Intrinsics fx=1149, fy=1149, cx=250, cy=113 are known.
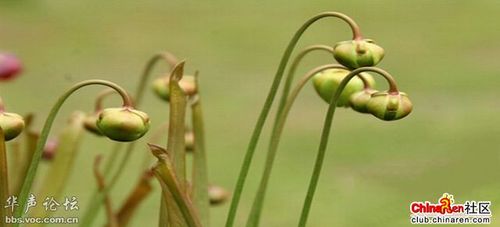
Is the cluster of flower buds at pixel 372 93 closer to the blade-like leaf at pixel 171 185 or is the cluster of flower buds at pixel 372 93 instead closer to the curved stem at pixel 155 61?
the blade-like leaf at pixel 171 185

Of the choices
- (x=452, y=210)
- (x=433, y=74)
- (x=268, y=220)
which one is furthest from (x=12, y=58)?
(x=433, y=74)

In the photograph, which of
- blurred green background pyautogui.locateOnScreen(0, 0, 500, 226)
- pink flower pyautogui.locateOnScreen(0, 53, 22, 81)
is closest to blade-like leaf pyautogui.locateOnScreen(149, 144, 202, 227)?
pink flower pyautogui.locateOnScreen(0, 53, 22, 81)

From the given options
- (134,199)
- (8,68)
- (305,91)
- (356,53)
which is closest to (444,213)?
(134,199)

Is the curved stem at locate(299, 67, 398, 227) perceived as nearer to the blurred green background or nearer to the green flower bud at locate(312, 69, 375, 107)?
the green flower bud at locate(312, 69, 375, 107)

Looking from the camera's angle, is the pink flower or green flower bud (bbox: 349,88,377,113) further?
the pink flower

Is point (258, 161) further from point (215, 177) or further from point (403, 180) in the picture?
point (403, 180)

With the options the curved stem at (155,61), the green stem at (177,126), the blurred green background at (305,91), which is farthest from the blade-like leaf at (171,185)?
the blurred green background at (305,91)

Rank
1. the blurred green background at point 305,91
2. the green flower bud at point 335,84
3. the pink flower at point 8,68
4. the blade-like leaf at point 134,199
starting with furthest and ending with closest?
the blurred green background at point 305,91 → the pink flower at point 8,68 → the blade-like leaf at point 134,199 → the green flower bud at point 335,84

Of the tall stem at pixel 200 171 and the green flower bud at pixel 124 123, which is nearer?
the green flower bud at pixel 124 123
